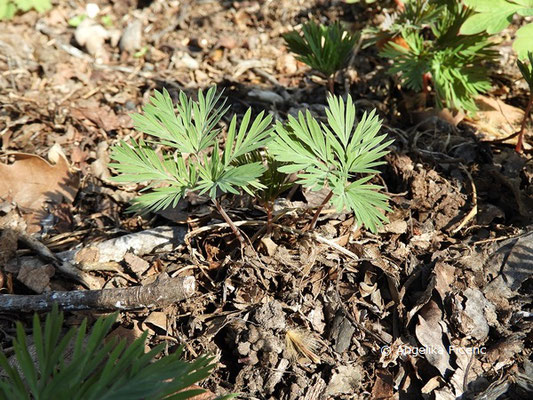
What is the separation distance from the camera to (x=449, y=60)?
91.7 inches

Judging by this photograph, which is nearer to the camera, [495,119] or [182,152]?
[182,152]

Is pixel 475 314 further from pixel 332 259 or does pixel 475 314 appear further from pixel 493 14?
pixel 493 14

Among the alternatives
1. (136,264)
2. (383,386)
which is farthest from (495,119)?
(136,264)

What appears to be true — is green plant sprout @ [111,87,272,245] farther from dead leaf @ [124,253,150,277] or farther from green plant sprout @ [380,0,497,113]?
green plant sprout @ [380,0,497,113]

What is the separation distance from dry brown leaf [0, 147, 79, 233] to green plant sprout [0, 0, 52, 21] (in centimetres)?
153

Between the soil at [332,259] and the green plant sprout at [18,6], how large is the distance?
752mm

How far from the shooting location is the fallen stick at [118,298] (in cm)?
164

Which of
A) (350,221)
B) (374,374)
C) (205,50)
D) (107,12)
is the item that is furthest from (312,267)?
(107,12)

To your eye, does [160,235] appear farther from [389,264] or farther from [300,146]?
[389,264]

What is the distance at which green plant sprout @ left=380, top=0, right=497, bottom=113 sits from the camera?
2303 mm

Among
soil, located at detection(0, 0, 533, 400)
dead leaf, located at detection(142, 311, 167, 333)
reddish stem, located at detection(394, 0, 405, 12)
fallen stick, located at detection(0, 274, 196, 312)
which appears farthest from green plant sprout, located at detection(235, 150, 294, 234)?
reddish stem, located at detection(394, 0, 405, 12)

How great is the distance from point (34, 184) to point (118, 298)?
88 cm

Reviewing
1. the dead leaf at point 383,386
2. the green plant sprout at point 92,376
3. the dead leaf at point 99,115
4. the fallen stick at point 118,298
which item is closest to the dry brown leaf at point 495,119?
the dead leaf at point 383,386

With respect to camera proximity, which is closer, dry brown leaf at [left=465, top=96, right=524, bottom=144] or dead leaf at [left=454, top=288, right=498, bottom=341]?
dead leaf at [left=454, top=288, right=498, bottom=341]
